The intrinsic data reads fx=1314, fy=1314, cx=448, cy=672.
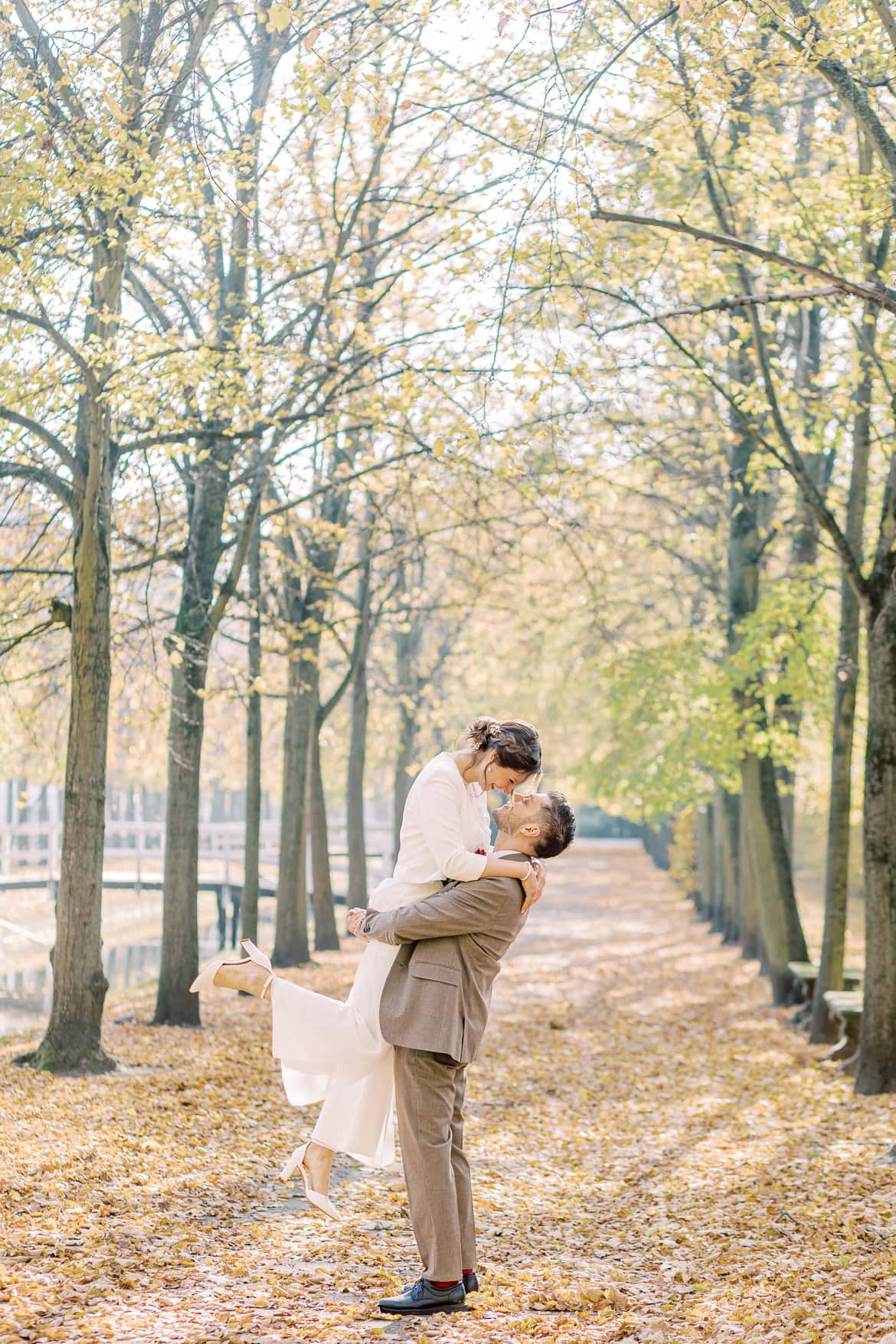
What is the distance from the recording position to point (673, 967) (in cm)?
1842

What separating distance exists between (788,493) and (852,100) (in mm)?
9587

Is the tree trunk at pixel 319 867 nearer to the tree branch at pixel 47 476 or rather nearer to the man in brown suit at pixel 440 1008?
the tree branch at pixel 47 476

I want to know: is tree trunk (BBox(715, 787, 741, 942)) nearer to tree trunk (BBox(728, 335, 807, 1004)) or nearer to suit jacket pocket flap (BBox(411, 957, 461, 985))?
tree trunk (BBox(728, 335, 807, 1004))

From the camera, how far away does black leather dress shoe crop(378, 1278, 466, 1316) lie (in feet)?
15.0

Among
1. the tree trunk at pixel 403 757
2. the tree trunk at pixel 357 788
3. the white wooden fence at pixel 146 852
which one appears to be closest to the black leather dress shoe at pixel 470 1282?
the tree trunk at pixel 357 788

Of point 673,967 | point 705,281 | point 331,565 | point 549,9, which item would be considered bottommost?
point 673,967

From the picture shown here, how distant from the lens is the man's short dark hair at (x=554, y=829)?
182 inches

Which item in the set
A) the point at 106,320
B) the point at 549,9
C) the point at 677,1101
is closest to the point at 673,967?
the point at 677,1101

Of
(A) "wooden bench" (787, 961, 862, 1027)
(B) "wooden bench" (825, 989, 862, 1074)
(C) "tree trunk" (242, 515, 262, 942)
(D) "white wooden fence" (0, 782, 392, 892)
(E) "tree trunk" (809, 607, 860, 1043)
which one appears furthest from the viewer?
(D) "white wooden fence" (0, 782, 392, 892)

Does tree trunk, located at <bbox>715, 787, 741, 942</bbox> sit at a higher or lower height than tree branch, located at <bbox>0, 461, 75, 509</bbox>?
lower

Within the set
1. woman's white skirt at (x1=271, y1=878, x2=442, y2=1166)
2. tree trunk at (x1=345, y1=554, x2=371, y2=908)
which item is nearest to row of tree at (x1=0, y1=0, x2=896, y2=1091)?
tree trunk at (x1=345, y1=554, x2=371, y2=908)

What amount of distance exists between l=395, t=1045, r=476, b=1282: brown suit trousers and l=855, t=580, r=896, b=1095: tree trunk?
5.41 m

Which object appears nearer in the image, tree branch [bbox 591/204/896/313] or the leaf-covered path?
the leaf-covered path

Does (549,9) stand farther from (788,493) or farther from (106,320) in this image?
(788,493)
